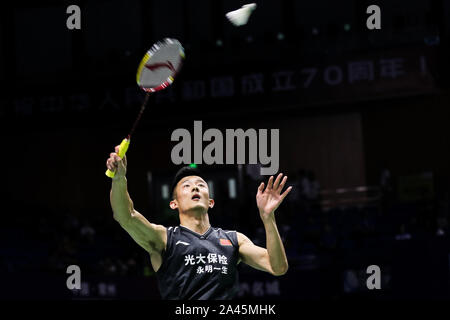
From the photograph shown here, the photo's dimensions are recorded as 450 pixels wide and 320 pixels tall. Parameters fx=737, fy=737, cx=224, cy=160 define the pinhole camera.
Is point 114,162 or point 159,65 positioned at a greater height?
point 159,65

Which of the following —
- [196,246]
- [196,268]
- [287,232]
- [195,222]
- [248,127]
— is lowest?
[287,232]

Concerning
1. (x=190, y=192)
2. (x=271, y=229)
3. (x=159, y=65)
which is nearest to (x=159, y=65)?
(x=159, y=65)

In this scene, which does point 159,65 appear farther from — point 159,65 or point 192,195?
point 192,195

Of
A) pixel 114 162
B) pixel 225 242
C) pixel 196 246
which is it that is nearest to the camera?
pixel 114 162

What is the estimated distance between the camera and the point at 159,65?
211 inches

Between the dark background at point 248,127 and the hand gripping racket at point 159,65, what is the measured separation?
19.8ft

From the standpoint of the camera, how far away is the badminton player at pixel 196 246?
175 inches

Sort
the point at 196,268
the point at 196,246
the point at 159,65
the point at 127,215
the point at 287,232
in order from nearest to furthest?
the point at 127,215 < the point at 196,268 < the point at 196,246 < the point at 159,65 < the point at 287,232

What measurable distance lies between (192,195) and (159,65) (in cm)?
108

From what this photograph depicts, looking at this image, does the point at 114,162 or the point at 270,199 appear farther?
the point at 270,199

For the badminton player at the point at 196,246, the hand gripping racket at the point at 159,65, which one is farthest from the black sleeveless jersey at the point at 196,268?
the hand gripping racket at the point at 159,65

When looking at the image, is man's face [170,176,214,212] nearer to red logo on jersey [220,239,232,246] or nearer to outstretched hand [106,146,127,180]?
red logo on jersey [220,239,232,246]

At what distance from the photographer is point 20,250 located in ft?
45.7

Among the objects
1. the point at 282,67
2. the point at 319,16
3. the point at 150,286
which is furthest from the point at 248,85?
the point at 150,286
